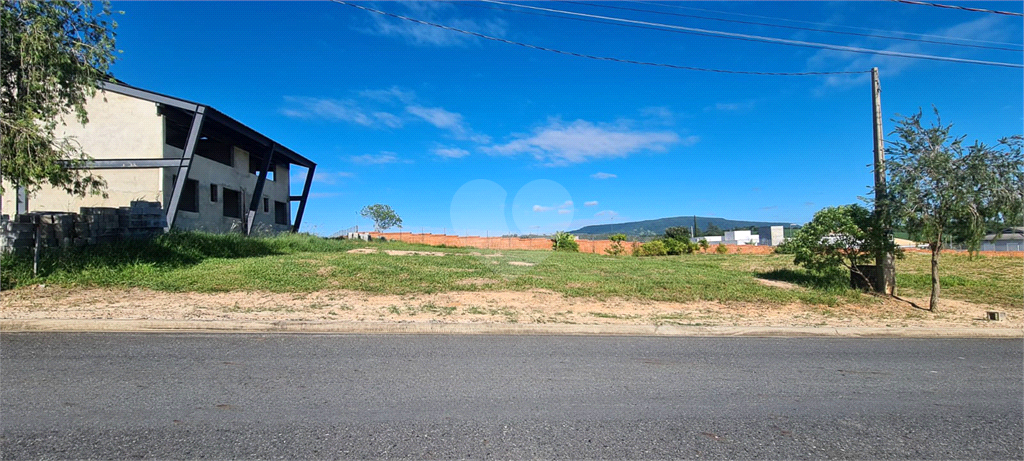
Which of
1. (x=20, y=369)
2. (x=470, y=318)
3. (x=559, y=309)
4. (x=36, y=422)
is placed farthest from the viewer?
(x=559, y=309)

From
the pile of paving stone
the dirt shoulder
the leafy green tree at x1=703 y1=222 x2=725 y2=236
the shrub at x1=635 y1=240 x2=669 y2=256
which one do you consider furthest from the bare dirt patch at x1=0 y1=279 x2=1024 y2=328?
the leafy green tree at x1=703 y1=222 x2=725 y2=236

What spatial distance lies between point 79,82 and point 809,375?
1335cm

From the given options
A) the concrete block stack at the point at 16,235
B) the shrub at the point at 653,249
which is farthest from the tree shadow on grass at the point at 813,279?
the shrub at the point at 653,249

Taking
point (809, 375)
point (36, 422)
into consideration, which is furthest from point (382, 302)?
point (809, 375)

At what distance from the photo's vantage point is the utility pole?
1089cm

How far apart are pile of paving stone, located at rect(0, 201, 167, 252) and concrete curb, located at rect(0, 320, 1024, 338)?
507cm

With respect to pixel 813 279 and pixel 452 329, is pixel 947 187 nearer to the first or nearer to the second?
pixel 813 279

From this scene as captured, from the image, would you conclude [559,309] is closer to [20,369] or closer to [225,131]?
[20,369]

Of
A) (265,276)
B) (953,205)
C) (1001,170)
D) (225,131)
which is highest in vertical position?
(225,131)

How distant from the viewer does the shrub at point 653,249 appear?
38.1m

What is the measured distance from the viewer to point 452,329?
7406 mm

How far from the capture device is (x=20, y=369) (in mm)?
5066

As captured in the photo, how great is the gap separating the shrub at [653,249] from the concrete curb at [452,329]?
30207mm

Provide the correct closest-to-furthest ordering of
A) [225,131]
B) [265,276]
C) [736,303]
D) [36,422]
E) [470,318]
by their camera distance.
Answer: [36,422] → [470,318] → [736,303] → [265,276] → [225,131]
